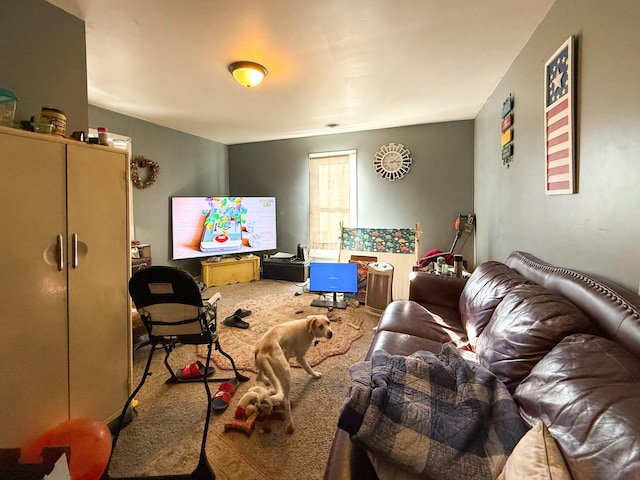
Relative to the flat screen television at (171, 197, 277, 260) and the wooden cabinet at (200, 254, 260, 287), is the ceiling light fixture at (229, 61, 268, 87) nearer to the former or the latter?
the flat screen television at (171, 197, 277, 260)

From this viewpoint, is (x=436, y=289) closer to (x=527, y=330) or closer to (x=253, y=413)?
(x=527, y=330)

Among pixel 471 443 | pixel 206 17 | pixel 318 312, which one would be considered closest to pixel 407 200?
pixel 318 312

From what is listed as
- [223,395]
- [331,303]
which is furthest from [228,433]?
[331,303]

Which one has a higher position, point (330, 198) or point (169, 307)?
point (330, 198)

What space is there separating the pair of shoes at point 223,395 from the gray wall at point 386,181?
3311mm

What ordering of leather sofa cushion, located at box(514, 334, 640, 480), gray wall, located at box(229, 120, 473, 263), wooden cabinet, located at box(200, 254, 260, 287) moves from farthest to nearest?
1. wooden cabinet, located at box(200, 254, 260, 287)
2. gray wall, located at box(229, 120, 473, 263)
3. leather sofa cushion, located at box(514, 334, 640, 480)

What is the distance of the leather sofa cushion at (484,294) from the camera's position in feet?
5.55

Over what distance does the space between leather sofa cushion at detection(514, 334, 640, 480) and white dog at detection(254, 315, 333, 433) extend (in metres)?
1.19

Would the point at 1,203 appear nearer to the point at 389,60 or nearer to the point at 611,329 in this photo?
the point at 611,329

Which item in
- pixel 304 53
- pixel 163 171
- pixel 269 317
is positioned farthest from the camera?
pixel 163 171

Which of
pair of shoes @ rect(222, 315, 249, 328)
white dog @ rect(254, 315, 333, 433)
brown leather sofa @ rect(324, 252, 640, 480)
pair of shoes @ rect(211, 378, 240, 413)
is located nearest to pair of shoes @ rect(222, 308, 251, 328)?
pair of shoes @ rect(222, 315, 249, 328)

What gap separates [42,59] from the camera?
1.71 m

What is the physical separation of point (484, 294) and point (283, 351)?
→ 131cm

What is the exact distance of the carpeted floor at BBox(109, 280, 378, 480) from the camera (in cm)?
145
